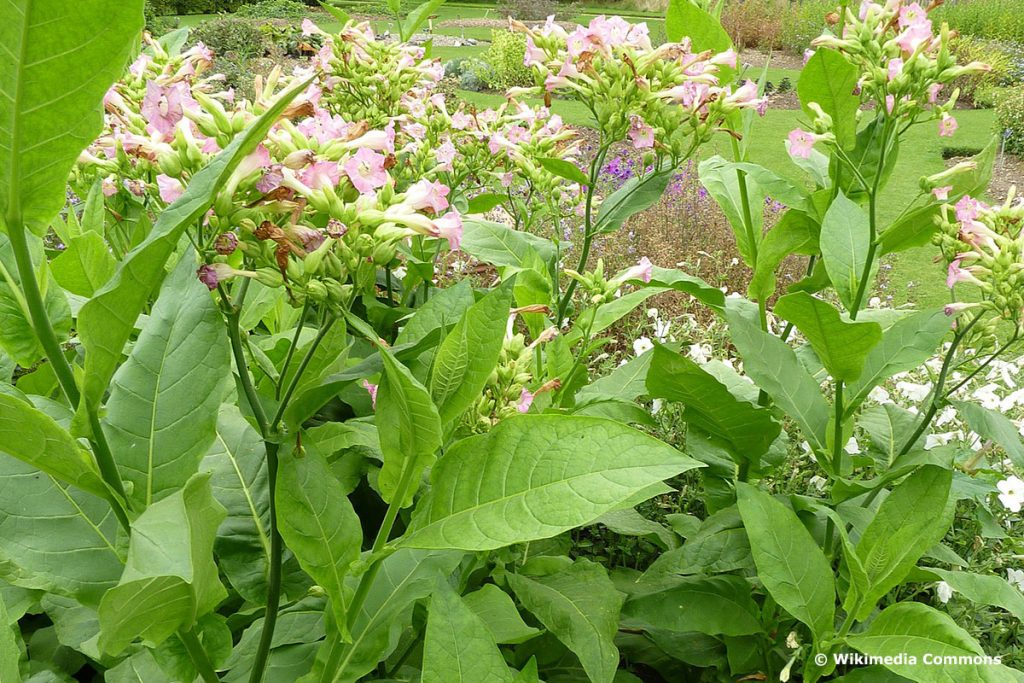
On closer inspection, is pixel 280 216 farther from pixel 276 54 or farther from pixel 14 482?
pixel 276 54

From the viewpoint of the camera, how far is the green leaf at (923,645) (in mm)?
1242

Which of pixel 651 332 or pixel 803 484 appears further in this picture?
pixel 651 332

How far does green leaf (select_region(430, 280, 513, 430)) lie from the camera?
0.94 meters

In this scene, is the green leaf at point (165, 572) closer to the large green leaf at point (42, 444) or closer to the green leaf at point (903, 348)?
the large green leaf at point (42, 444)

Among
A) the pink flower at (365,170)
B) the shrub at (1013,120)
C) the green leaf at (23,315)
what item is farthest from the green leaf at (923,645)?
the shrub at (1013,120)

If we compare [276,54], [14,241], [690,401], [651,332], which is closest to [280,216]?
[14,241]

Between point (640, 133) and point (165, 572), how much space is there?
4.10 ft

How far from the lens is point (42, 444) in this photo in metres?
0.74

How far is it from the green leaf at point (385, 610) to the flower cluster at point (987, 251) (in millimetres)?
1068

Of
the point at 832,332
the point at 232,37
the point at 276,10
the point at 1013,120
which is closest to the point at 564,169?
the point at 832,332

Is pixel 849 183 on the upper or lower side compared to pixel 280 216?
lower

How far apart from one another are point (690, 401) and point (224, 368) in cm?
91

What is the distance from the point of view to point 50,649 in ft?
4.43

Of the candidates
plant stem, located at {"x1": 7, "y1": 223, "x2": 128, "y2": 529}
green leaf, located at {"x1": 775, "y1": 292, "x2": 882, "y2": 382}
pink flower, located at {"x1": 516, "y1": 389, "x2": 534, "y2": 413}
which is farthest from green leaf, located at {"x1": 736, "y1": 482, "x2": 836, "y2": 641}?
plant stem, located at {"x1": 7, "y1": 223, "x2": 128, "y2": 529}
